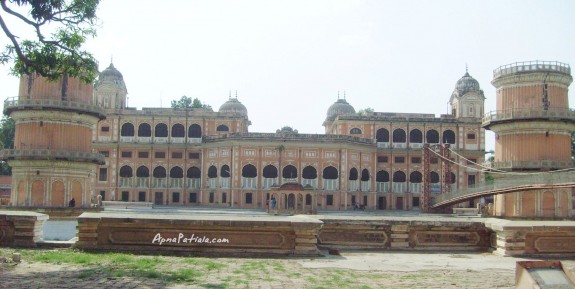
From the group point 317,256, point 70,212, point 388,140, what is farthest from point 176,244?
point 388,140

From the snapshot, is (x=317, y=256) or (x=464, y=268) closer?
(x=464, y=268)

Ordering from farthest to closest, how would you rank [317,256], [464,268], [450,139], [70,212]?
[450,139]
[70,212]
[317,256]
[464,268]

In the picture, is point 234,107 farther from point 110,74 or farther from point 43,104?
point 43,104

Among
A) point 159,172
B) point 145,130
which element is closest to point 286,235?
point 159,172

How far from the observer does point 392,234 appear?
17.0 metres

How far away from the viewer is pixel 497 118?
148ft

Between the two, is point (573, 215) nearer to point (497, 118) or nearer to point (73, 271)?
point (497, 118)

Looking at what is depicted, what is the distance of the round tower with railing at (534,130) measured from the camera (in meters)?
43.7

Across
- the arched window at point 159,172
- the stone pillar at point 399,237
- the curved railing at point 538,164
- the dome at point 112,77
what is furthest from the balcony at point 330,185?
the stone pillar at point 399,237

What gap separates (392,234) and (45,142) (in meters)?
29.3

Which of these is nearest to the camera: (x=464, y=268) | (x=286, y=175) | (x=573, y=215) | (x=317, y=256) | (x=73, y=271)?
(x=73, y=271)

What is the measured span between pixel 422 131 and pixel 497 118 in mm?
20437

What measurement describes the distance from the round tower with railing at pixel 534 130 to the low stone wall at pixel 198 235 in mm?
31295

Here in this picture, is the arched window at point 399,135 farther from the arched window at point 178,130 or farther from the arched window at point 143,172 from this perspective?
the arched window at point 143,172
